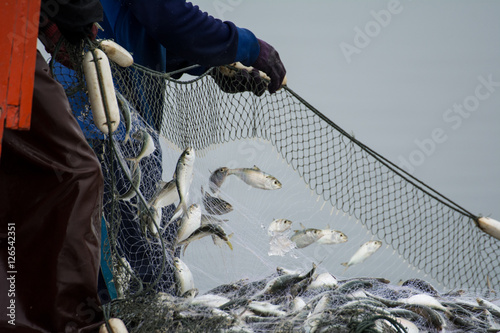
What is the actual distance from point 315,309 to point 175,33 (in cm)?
138

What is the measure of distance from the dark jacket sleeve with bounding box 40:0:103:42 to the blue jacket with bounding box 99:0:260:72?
2.44 ft

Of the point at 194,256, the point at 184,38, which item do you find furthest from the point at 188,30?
the point at 194,256

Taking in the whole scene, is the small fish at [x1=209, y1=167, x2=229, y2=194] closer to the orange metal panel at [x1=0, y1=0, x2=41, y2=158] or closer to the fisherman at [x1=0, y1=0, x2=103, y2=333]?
the fisherman at [x1=0, y1=0, x2=103, y2=333]

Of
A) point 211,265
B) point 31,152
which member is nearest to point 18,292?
point 31,152

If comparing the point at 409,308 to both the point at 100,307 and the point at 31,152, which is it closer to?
the point at 100,307

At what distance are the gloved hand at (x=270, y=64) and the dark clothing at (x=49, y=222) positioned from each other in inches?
62.7

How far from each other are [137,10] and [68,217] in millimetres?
1373

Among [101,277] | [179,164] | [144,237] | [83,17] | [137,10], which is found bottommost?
[101,277]

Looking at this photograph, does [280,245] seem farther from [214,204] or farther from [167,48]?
[167,48]

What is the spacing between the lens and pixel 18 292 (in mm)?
1426

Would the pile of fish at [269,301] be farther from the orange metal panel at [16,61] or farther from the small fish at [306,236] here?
the orange metal panel at [16,61]

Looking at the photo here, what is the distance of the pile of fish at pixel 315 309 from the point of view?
6.45 feet

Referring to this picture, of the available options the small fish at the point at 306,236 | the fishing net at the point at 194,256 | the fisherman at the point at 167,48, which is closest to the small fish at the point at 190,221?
the fishing net at the point at 194,256

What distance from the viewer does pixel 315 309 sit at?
228 centimetres
